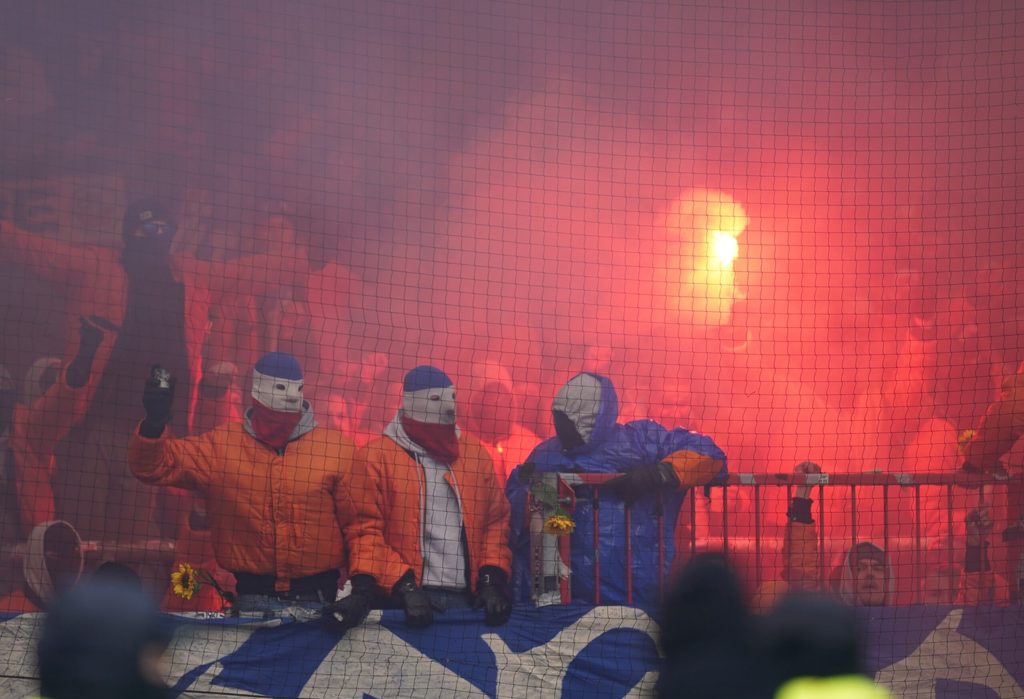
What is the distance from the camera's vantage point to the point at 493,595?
244 inches

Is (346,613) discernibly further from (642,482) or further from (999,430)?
(999,430)

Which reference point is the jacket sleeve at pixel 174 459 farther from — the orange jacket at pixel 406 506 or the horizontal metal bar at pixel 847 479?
the horizontal metal bar at pixel 847 479

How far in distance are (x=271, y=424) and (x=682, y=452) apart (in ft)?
7.94

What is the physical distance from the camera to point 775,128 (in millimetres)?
10141

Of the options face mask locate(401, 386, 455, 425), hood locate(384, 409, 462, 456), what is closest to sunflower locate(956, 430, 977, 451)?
face mask locate(401, 386, 455, 425)

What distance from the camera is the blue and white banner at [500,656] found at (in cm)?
580

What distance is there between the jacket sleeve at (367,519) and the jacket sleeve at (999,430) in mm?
3725

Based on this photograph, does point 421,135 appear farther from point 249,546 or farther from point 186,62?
point 249,546

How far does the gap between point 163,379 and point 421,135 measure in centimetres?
423

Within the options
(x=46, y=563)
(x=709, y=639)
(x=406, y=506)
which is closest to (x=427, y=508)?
(x=406, y=506)

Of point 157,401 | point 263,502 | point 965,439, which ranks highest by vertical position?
point 157,401

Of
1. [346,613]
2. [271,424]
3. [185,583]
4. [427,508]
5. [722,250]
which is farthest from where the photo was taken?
[722,250]

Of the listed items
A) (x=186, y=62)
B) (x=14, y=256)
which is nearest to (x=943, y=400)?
(x=186, y=62)

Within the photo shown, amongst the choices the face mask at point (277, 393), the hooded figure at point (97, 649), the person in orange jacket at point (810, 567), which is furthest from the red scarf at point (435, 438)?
the hooded figure at point (97, 649)
